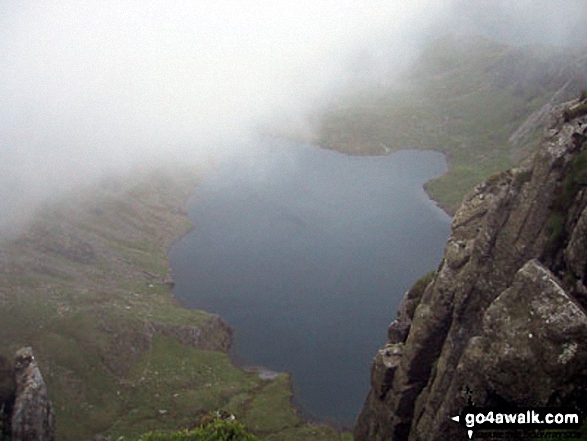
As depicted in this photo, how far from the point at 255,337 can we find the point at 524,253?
126 metres

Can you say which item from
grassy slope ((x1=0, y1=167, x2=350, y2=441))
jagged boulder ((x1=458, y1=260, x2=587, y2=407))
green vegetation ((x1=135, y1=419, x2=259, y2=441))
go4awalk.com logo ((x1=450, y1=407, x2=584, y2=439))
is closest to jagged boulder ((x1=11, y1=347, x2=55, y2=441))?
green vegetation ((x1=135, y1=419, x2=259, y2=441))

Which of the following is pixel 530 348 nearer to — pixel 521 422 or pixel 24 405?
pixel 521 422

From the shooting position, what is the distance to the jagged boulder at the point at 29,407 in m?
76.8

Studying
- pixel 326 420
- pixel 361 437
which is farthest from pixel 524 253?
pixel 326 420

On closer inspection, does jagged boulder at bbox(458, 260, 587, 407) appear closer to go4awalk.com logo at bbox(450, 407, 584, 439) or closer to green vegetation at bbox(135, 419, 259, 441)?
go4awalk.com logo at bbox(450, 407, 584, 439)

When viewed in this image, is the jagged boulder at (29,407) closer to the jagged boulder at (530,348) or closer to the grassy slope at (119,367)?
the grassy slope at (119,367)

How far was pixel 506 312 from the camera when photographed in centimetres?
4597

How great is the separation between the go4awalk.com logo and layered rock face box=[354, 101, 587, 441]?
665 millimetres

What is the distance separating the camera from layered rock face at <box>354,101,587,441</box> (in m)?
42.7

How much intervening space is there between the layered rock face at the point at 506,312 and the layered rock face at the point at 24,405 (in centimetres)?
4446

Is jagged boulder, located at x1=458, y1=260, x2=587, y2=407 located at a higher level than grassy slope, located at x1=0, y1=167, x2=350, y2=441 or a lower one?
lower

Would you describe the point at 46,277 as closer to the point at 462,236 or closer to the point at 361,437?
the point at 361,437

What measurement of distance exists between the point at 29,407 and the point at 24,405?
0.74 m

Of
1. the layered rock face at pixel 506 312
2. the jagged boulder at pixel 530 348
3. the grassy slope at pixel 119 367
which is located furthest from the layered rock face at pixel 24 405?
the jagged boulder at pixel 530 348
